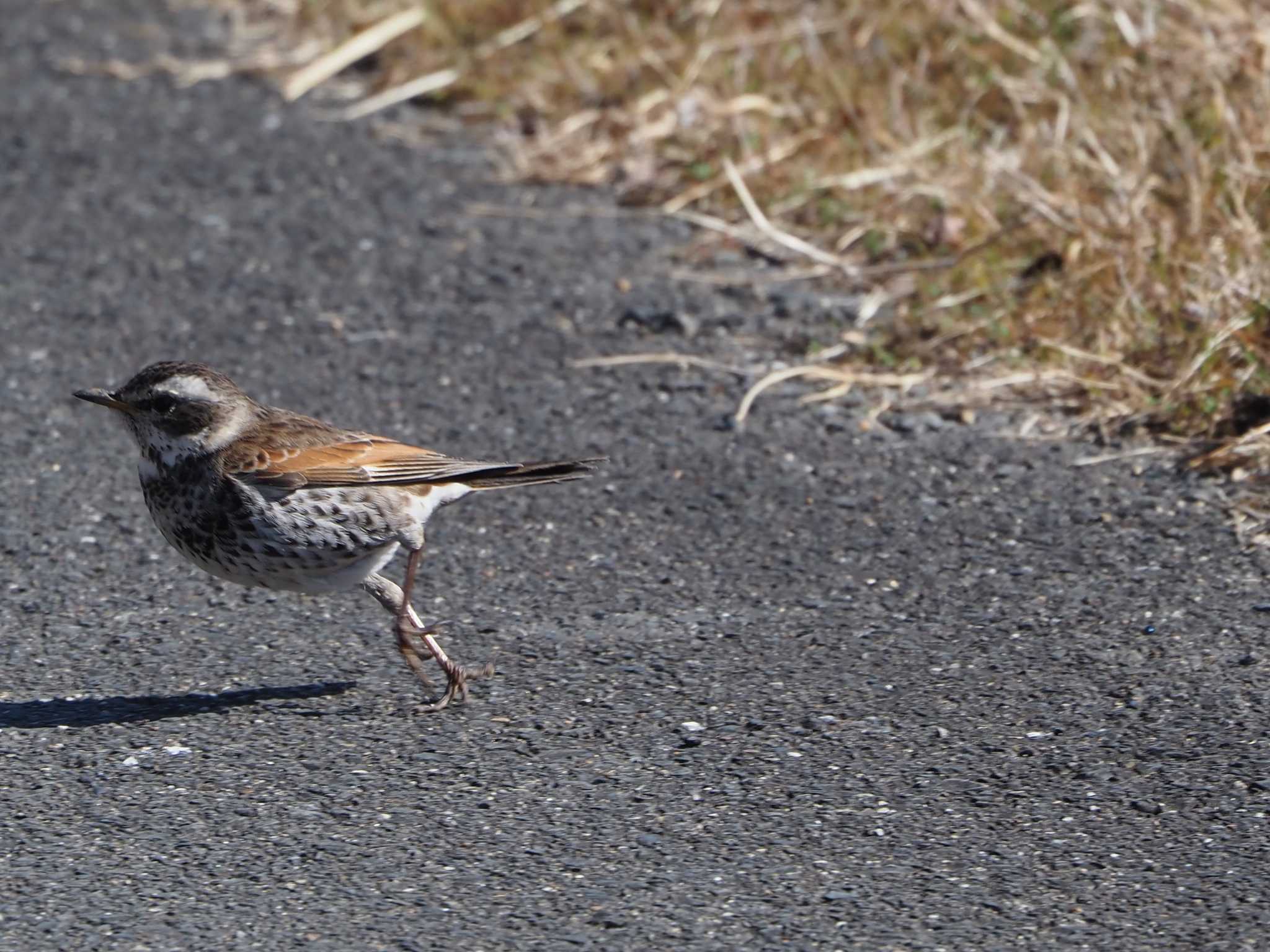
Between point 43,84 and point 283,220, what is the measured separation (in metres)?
2.75

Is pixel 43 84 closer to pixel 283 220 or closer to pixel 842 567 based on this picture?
pixel 283 220

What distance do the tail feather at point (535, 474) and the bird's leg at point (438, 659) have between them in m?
0.27

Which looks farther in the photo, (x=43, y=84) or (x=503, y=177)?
(x=43, y=84)

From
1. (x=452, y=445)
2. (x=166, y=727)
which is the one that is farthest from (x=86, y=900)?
(x=452, y=445)

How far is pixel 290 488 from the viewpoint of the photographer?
514cm

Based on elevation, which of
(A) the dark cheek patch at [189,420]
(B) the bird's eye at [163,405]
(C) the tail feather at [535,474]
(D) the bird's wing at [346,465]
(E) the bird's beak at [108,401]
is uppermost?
(E) the bird's beak at [108,401]

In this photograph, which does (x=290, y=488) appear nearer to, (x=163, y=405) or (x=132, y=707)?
(x=163, y=405)

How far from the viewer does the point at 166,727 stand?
4.94 m

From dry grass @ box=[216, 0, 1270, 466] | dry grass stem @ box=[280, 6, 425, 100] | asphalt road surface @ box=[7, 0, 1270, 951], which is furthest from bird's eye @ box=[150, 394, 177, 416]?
dry grass stem @ box=[280, 6, 425, 100]

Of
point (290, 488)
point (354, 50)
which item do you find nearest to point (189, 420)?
point (290, 488)

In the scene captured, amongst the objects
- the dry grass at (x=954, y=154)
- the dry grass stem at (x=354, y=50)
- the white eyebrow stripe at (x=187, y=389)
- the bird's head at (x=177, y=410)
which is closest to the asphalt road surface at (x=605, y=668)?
the dry grass at (x=954, y=154)

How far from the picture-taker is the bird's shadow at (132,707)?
4965 mm

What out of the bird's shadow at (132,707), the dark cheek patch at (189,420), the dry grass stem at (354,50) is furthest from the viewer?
the dry grass stem at (354,50)

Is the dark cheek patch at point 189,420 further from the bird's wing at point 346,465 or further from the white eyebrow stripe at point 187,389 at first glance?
the bird's wing at point 346,465
